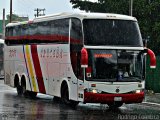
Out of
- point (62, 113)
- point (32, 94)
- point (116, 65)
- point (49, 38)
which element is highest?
point (49, 38)

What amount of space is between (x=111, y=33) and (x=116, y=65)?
124cm

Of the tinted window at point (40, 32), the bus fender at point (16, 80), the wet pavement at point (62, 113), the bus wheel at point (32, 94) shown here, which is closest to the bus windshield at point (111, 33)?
the tinted window at point (40, 32)

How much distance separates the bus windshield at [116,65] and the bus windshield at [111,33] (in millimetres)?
372

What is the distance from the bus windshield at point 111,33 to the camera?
17375 mm

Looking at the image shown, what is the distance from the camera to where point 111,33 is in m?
17.7

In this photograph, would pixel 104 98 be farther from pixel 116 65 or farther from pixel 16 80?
pixel 16 80

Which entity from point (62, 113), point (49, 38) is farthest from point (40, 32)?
point (62, 113)

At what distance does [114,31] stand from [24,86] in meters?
7.81

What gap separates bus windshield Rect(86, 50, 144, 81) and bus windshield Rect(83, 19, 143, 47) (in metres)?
0.37

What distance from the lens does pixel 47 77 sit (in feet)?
68.7

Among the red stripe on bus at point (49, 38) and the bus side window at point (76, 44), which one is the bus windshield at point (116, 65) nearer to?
the bus side window at point (76, 44)

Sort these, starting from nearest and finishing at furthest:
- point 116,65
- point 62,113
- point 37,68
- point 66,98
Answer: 1. point 62,113
2. point 116,65
3. point 66,98
4. point 37,68

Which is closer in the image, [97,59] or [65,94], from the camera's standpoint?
[97,59]

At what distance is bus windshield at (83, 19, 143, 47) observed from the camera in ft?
57.0
